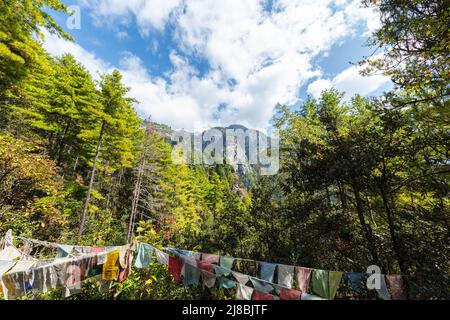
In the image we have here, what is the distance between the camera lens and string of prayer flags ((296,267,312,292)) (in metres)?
4.54

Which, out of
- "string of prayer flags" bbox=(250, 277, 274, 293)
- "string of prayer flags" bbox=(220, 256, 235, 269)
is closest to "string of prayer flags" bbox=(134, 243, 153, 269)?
"string of prayer flags" bbox=(220, 256, 235, 269)

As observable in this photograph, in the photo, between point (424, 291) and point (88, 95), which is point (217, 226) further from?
point (88, 95)

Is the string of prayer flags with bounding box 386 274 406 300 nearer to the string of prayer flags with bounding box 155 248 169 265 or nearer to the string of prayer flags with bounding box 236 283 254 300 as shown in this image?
the string of prayer flags with bounding box 236 283 254 300

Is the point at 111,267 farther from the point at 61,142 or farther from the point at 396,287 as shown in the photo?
the point at 61,142

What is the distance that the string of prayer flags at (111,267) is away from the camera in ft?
16.4

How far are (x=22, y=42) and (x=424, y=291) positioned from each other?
1603 cm

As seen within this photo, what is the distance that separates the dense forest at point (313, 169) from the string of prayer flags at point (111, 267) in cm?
47

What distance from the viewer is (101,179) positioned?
1852 cm

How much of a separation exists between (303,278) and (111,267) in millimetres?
4899

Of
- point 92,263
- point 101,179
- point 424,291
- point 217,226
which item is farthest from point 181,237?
point 424,291
